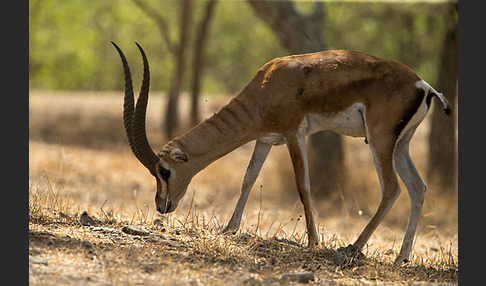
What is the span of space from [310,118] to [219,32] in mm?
36148

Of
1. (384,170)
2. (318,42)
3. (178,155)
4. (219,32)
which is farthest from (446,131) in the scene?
(219,32)

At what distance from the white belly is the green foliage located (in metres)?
10.3

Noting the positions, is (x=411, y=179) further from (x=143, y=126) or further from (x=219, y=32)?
(x=219, y=32)

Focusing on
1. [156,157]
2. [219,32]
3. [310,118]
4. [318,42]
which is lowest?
[156,157]

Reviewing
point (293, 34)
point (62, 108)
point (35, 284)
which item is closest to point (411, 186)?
point (35, 284)

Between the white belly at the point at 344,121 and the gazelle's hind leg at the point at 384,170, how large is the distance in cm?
24

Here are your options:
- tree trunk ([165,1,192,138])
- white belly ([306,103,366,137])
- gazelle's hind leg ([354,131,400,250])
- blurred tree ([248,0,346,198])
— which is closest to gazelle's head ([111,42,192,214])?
white belly ([306,103,366,137])

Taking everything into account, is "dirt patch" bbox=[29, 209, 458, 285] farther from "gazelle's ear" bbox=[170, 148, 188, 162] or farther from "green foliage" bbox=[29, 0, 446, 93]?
"green foliage" bbox=[29, 0, 446, 93]

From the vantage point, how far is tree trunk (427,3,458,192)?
560 inches

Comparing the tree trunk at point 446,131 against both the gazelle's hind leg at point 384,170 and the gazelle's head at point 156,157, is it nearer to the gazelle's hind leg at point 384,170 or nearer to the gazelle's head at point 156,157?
the gazelle's hind leg at point 384,170

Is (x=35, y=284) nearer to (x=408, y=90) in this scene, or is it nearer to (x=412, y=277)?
(x=412, y=277)

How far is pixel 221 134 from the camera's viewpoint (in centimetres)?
755

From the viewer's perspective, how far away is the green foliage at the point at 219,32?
A: 27.3m

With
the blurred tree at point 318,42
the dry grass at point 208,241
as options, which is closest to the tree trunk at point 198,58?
the dry grass at point 208,241
